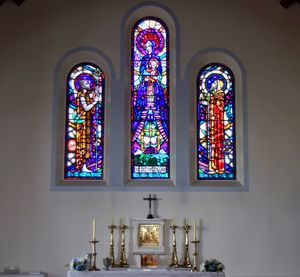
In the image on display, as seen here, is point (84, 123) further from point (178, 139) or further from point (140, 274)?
point (140, 274)

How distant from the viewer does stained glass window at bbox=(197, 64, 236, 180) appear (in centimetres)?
928

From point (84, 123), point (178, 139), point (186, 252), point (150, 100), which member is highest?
point (150, 100)

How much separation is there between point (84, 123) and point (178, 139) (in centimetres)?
153

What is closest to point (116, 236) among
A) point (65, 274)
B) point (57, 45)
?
point (65, 274)

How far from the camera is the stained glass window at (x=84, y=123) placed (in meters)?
9.25

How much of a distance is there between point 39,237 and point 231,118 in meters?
3.50

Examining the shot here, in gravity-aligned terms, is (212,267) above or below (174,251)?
below

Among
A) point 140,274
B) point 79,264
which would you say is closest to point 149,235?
point 140,274

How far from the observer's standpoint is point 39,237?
28.7 feet

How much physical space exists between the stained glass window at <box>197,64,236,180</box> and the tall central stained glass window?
537mm

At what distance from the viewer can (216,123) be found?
9.42 metres

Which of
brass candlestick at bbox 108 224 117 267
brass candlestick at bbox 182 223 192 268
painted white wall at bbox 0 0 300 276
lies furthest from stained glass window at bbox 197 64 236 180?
brass candlestick at bbox 108 224 117 267

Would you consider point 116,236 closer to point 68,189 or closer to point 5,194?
point 68,189

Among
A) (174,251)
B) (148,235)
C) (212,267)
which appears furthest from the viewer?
(148,235)
